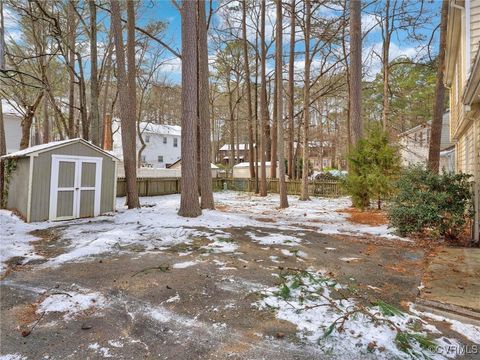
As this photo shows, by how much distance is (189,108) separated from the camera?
7.70 m

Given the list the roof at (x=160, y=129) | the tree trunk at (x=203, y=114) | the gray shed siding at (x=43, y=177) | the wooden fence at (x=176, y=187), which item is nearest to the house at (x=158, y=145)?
the roof at (x=160, y=129)

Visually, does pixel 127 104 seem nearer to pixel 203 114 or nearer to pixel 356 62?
pixel 203 114

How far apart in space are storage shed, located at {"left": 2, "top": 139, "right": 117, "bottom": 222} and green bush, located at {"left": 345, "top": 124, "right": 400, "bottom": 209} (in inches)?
297

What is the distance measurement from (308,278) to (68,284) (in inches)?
111

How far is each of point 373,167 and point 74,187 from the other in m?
8.67

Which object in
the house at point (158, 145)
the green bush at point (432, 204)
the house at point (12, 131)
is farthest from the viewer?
the house at point (158, 145)

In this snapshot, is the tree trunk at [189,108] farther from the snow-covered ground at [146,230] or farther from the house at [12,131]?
the house at [12,131]

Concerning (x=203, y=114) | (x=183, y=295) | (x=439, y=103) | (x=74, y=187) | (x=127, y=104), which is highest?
(x=439, y=103)

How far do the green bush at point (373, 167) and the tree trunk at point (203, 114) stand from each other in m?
4.63

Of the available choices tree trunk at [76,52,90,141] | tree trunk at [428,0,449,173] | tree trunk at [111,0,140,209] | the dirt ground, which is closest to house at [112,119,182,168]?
tree trunk at [76,52,90,141]

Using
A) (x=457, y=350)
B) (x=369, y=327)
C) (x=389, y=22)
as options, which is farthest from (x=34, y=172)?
(x=389, y=22)

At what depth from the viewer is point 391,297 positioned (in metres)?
3.06

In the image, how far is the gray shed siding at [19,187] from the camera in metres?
7.12

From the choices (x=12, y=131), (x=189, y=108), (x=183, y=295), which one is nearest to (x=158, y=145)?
(x=12, y=131)
